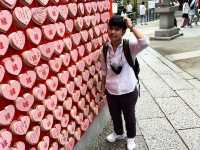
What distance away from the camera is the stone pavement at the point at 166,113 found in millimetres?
4395

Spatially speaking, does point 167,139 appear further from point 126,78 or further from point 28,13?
point 28,13

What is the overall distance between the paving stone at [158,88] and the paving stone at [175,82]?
126mm

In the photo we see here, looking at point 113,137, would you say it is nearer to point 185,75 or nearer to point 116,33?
point 116,33

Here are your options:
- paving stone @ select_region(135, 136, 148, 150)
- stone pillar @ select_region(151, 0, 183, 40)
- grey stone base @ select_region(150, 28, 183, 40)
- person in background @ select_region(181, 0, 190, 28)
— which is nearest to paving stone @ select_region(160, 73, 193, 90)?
paving stone @ select_region(135, 136, 148, 150)

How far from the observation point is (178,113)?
17.5ft

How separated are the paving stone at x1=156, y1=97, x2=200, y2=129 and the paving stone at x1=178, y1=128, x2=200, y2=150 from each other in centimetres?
15

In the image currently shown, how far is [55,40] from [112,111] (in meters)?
1.44

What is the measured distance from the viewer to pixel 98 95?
15.5 feet

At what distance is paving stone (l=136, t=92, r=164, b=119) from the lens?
535 centimetres

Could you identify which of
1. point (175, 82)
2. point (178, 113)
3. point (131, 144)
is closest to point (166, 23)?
point (175, 82)

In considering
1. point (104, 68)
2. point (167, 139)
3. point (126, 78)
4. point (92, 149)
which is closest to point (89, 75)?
point (104, 68)

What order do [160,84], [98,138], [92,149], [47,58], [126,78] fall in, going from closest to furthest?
[47,58], [126,78], [92,149], [98,138], [160,84]

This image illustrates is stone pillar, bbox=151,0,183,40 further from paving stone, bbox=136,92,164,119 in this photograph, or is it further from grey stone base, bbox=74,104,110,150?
grey stone base, bbox=74,104,110,150

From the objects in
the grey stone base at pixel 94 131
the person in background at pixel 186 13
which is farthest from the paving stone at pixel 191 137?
the person in background at pixel 186 13
